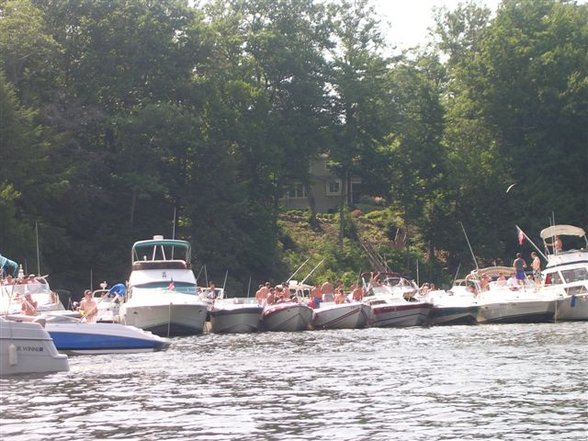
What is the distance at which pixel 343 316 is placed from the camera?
51.0 metres

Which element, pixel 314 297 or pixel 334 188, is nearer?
pixel 314 297

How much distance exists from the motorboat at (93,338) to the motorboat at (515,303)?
68.4ft

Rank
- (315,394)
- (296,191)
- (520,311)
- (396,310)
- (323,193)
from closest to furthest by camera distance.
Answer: (315,394) → (520,311) → (396,310) → (296,191) → (323,193)

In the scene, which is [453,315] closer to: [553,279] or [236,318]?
[553,279]

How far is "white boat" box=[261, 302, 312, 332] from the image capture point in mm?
50062

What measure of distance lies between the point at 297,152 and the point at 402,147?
7.47 m

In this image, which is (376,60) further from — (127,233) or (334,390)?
(334,390)

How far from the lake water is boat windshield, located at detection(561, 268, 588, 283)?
1431cm

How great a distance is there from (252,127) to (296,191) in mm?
13274

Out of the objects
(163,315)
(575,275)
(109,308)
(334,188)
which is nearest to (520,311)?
(575,275)

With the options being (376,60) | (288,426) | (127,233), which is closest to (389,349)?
(288,426)

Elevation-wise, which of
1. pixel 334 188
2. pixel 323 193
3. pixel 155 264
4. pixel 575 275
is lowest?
pixel 575 275

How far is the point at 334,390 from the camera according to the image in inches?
1025

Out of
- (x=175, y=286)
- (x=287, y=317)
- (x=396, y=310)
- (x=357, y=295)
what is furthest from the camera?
(x=357, y=295)
